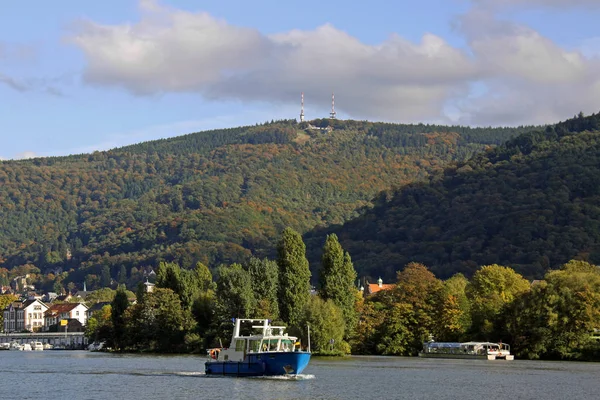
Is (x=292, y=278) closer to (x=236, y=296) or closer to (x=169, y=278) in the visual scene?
(x=236, y=296)

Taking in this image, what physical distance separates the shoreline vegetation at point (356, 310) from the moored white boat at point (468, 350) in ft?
7.22

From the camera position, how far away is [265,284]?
13338 centimetres

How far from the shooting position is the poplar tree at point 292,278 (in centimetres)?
13062

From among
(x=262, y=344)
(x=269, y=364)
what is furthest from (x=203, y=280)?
(x=269, y=364)

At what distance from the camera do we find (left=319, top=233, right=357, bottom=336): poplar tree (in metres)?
134

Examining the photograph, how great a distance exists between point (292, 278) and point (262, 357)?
41213 millimetres

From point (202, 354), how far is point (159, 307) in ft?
39.1

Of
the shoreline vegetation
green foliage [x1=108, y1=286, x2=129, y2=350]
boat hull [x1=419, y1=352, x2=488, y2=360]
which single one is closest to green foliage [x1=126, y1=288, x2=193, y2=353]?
the shoreline vegetation

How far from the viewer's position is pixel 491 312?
454 ft

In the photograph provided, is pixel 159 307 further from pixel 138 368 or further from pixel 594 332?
pixel 594 332

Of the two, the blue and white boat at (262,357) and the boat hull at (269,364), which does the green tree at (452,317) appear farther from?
the boat hull at (269,364)

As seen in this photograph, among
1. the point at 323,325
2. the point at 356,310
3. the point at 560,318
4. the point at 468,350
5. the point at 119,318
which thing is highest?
the point at 356,310

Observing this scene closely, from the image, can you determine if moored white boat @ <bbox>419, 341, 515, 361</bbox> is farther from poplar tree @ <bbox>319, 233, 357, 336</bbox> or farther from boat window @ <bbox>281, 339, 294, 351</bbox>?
boat window @ <bbox>281, 339, 294, 351</bbox>

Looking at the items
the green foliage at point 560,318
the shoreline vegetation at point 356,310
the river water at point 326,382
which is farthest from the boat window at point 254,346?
the green foliage at point 560,318
